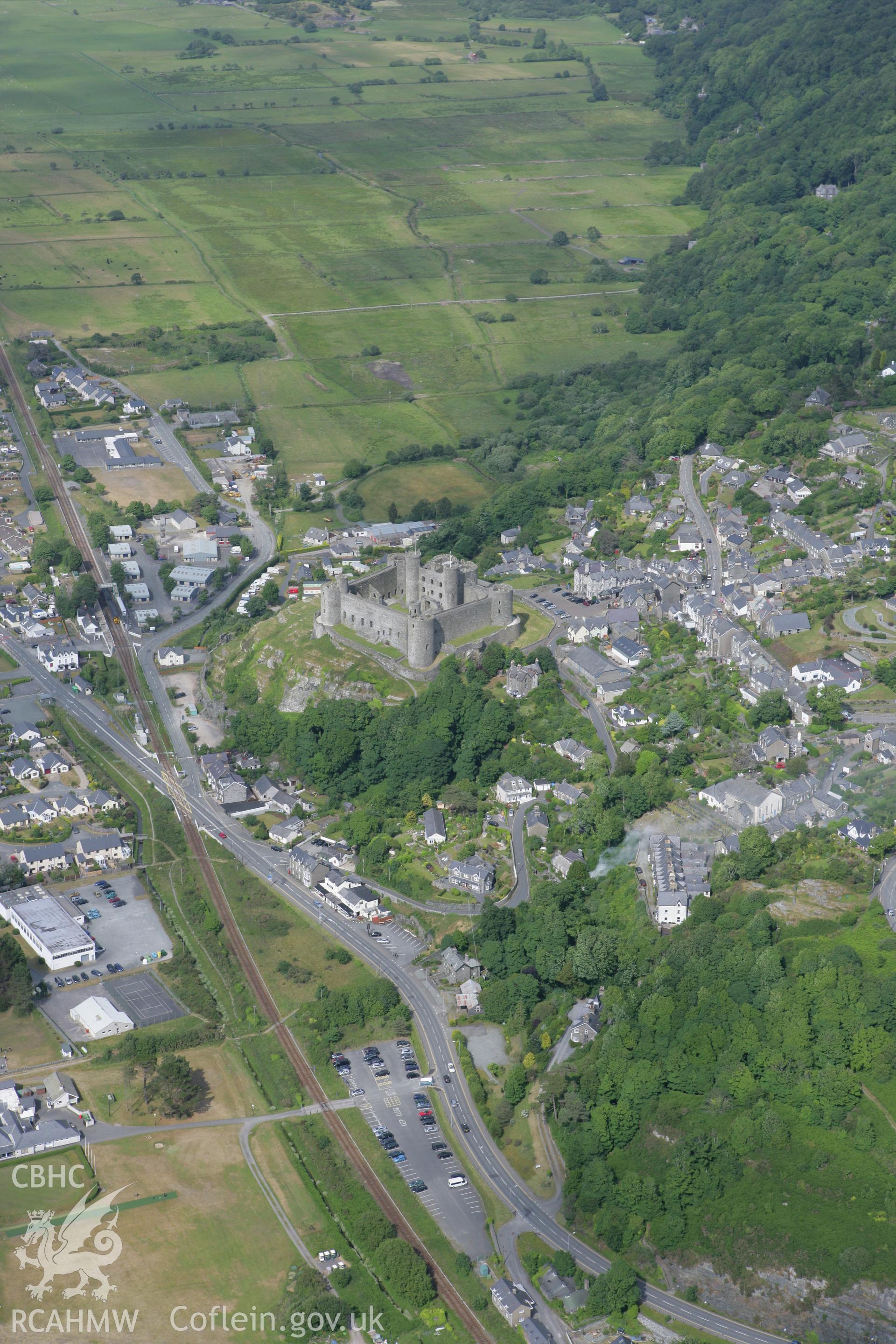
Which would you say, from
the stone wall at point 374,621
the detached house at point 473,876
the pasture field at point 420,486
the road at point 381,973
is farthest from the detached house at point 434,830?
the pasture field at point 420,486

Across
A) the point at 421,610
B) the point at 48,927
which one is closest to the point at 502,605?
the point at 421,610

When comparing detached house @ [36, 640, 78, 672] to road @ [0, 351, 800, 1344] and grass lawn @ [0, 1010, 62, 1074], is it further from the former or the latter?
grass lawn @ [0, 1010, 62, 1074]

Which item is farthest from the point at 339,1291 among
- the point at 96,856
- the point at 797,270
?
the point at 797,270

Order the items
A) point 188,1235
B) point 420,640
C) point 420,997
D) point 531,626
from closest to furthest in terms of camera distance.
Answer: point 188,1235, point 420,997, point 420,640, point 531,626

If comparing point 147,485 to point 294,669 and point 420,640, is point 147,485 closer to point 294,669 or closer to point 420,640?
point 294,669

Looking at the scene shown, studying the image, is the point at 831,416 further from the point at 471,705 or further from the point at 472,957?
the point at 472,957

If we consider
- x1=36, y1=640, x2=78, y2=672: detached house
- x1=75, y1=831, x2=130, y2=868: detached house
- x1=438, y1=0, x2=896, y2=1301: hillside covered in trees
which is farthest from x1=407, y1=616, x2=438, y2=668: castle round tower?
x1=36, y1=640, x2=78, y2=672: detached house
